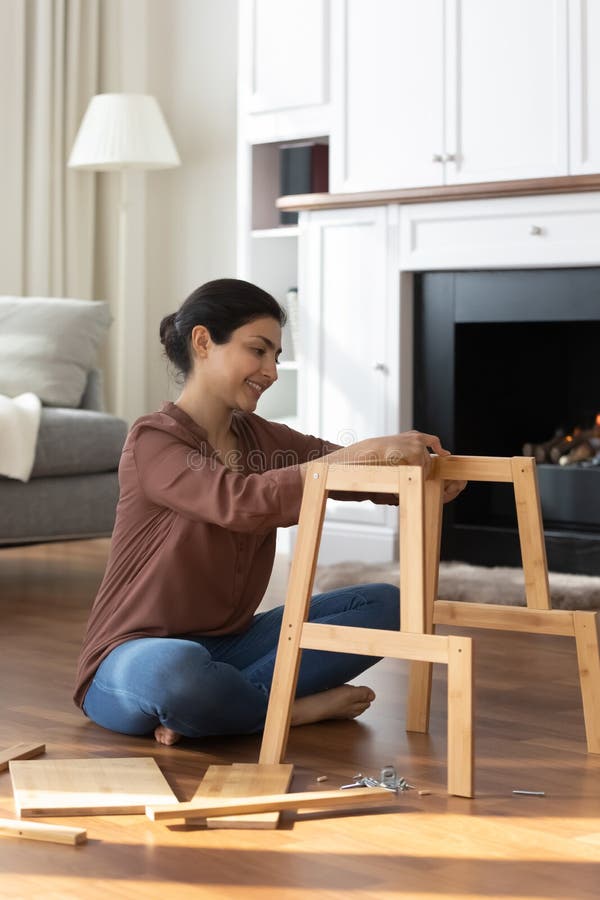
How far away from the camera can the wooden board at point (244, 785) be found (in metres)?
1.69

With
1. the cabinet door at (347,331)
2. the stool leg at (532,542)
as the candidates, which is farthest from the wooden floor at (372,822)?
the cabinet door at (347,331)

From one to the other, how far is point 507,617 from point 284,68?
2.66 metres

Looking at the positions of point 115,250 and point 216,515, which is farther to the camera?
point 115,250

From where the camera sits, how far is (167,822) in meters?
1.71

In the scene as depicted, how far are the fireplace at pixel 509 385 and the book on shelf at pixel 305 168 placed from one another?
0.59m

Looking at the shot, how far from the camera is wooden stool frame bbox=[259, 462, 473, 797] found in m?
1.81

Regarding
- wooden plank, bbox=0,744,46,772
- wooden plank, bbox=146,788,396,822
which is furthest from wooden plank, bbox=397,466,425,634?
wooden plank, bbox=0,744,46,772

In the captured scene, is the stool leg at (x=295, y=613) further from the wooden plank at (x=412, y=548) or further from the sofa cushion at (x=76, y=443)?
the sofa cushion at (x=76, y=443)

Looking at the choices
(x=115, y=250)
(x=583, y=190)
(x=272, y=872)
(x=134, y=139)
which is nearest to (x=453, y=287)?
(x=583, y=190)

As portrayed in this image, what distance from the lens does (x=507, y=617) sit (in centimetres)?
207

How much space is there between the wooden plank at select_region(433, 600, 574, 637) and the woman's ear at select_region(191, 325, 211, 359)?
0.55 meters

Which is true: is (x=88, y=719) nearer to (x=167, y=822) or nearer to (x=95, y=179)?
(x=167, y=822)

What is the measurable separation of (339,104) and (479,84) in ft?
1.61

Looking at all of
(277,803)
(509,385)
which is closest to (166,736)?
(277,803)
